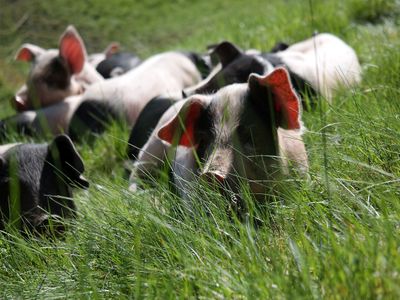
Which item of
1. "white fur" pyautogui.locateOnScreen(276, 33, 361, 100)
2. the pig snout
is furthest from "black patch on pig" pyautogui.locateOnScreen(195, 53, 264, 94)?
the pig snout

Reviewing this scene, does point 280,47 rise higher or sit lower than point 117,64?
higher

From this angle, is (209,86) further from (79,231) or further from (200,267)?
(200,267)

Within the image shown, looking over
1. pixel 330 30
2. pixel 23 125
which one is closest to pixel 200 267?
pixel 23 125

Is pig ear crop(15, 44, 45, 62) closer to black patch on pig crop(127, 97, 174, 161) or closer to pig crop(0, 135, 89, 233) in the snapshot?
black patch on pig crop(127, 97, 174, 161)

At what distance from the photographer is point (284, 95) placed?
3311 millimetres

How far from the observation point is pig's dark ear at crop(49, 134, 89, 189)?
3924 mm

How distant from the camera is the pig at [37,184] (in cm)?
354

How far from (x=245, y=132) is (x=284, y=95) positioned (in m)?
0.26

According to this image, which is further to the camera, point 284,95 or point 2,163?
point 2,163

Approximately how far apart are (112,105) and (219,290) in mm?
4024

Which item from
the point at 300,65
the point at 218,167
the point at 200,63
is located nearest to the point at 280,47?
the point at 200,63

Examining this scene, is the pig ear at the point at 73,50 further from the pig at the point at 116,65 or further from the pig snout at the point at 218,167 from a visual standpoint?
the pig snout at the point at 218,167

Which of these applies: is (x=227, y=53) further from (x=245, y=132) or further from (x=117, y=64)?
(x=117, y=64)

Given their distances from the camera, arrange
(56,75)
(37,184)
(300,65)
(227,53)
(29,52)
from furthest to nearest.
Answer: (29,52)
(56,75)
(300,65)
(227,53)
(37,184)
